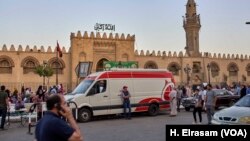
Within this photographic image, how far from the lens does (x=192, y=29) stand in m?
58.3

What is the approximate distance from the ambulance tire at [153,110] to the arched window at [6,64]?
2771 cm

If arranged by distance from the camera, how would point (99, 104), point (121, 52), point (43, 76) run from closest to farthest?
point (99, 104)
point (43, 76)
point (121, 52)

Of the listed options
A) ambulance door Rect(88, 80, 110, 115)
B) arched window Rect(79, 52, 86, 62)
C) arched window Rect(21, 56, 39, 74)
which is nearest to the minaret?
arched window Rect(79, 52, 86, 62)

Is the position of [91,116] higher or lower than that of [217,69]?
lower

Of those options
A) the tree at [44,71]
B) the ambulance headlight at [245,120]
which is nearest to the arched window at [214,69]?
the tree at [44,71]

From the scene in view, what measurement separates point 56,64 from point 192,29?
76.4 feet

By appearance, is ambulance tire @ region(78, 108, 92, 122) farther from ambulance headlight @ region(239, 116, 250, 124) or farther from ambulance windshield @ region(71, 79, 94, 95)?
ambulance headlight @ region(239, 116, 250, 124)

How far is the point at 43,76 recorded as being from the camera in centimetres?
4206

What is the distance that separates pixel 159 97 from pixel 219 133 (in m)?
14.7

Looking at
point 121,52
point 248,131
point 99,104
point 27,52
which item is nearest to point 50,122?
point 248,131

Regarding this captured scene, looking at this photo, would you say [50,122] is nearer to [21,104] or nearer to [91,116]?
[91,116]

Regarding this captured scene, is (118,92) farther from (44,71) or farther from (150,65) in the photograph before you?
(150,65)

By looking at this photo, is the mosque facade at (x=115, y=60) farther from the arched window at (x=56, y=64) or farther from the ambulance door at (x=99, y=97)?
the ambulance door at (x=99, y=97)

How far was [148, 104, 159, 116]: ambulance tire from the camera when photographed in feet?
63.7
